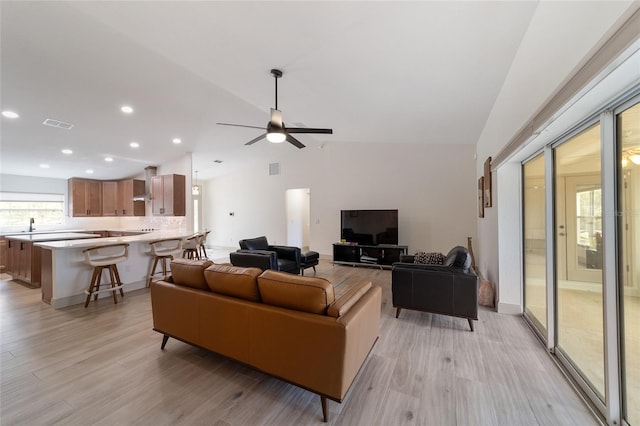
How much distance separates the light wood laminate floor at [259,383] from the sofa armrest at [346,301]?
0.65 metres

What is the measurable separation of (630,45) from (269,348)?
2.31 metres

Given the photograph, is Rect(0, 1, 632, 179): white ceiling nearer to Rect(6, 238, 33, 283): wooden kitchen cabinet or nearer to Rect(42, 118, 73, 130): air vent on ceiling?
Rect(42, 118, 73, 130): air vent on ceiling

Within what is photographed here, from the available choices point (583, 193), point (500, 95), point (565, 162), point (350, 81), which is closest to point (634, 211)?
point (583, 193)

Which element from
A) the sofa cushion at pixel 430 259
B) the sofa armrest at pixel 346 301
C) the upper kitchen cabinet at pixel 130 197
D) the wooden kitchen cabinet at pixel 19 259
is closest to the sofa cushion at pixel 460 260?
the sofa cushion at pixel 430 259

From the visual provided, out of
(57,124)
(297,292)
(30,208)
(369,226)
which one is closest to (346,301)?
(297,292)

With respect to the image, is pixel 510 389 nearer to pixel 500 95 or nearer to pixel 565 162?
pixel 565 162

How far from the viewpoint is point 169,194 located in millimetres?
5852

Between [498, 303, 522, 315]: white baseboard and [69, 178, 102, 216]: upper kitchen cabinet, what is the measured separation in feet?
31.7

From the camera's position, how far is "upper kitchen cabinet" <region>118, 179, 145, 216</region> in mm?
6805

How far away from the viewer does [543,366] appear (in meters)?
2.07

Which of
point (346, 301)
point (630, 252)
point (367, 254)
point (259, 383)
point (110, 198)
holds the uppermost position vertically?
point (110, 198)

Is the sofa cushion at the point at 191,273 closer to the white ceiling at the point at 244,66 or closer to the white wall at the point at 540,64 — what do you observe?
the white ceiling at the point at 244,66

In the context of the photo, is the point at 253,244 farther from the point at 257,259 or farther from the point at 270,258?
the point at 270,258

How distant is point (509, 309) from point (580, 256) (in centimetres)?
145
